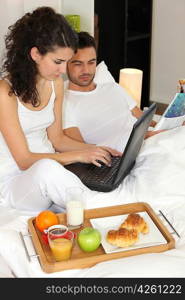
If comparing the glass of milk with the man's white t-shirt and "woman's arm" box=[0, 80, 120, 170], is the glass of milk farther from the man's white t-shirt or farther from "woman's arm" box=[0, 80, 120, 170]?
the man's white t-shirt

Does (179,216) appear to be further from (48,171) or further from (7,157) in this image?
(7,157)

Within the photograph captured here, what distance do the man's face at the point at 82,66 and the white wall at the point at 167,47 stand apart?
2032 millimetres

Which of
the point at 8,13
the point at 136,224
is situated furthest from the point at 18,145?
the point at 8,13

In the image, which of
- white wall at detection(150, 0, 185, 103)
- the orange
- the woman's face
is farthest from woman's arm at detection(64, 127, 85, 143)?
white wall at detection(150, 0, 185, 103)

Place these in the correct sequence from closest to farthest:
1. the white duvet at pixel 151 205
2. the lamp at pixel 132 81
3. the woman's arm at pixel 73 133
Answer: the white duvet at pixel 151 205, the woman's arm at pixel 73 133, the lamp at pixel 132 81

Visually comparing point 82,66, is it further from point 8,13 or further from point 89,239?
point 89,239

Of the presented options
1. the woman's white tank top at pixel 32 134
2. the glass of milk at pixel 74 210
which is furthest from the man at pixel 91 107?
the glass of milk at pixel 74 210

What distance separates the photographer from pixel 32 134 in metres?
2.31

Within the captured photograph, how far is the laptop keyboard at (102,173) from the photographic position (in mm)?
2166

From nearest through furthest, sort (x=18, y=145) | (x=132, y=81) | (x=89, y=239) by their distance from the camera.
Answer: (x=89, y=239) → (x=18, y=145) → (x=132, y=81)

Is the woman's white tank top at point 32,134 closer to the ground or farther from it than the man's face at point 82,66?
closer to the ground

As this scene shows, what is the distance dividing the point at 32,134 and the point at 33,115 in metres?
0.10

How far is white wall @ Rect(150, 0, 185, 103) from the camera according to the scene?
460cm

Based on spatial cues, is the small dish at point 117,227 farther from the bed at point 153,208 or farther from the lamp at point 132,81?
the lamp at point 132,81
